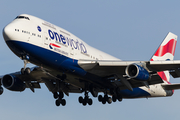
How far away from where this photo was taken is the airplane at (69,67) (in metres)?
27.5

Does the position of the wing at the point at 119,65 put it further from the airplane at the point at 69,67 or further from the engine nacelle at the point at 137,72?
the engine nacelle at the point at 137,72

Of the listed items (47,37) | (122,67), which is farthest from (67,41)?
(122,67)

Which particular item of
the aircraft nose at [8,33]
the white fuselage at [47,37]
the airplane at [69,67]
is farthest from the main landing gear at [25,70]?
the aircraft nose at [8,33]

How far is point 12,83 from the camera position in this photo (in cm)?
3638

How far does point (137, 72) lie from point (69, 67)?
617cm

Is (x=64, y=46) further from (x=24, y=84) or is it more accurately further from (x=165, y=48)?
(x=165, y=48)

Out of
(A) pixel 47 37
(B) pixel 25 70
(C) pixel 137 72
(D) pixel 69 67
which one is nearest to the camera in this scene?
(B) pixel 25 70

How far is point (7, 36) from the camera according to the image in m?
26.5

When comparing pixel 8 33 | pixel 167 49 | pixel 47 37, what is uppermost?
pixel 167 49

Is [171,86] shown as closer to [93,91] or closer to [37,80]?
[93,91]

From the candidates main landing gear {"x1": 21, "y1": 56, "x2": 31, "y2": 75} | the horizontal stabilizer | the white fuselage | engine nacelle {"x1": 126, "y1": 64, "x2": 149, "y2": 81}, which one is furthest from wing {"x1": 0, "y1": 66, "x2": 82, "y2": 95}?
the horizontal stabilizer

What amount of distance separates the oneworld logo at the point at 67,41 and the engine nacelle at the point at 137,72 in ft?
16.0

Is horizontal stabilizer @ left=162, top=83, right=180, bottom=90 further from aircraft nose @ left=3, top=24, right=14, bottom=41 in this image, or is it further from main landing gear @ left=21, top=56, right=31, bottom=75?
aircraft nose @ left=3, top=24, right=14, bottom=41

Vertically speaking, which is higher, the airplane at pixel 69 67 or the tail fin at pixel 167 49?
the tail fin at pixel 167 49
